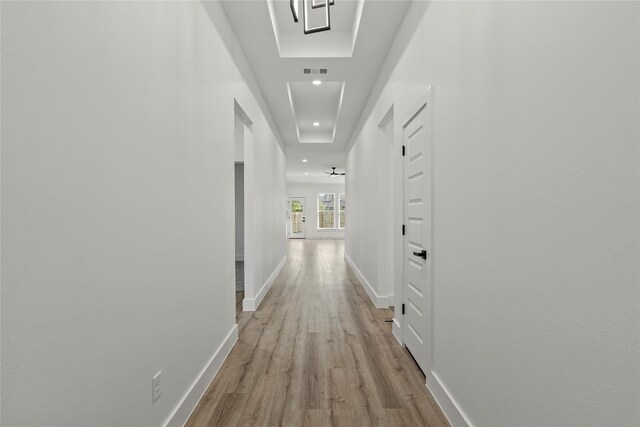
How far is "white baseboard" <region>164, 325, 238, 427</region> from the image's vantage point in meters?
1.80

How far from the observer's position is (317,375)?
2.47 metres

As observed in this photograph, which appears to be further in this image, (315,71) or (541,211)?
(315,71)

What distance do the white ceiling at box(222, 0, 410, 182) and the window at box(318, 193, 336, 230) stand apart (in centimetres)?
997

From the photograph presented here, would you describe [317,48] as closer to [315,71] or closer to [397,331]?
[315,71]

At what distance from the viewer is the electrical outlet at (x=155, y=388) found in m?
1.56

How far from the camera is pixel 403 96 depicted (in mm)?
2943


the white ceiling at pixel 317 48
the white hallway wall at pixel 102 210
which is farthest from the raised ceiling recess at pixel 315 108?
the white hallway wall at pixel 102 210

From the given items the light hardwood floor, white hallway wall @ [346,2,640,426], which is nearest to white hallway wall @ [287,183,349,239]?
the light hardwood floor

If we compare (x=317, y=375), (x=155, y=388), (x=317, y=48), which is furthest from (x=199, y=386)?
(x=317, y=48)

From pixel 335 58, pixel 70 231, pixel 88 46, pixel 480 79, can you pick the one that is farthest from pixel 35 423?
pixel 335 58

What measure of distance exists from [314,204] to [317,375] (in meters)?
13.4

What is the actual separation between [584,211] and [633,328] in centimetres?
32

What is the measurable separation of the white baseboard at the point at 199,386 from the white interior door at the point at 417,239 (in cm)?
153

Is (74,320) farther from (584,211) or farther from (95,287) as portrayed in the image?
(584,211)
